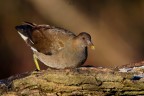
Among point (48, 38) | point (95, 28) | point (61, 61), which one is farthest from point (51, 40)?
point (95, 28)

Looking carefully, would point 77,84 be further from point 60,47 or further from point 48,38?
point 48,38

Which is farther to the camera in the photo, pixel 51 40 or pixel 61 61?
pixel 51 40

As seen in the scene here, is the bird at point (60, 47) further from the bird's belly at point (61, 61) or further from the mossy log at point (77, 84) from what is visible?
the mossy log at point (77, 84)

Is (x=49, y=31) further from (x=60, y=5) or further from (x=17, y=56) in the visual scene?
(x=17, y=56)

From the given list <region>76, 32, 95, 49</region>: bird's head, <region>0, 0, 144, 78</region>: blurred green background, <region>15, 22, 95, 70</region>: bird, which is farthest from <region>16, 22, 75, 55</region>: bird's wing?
<region>0, 0, 144, 78</region>: blurred green background

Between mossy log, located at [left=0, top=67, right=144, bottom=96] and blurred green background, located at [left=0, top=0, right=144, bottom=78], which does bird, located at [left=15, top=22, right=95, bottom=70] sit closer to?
mossy log, located at [left=0, top=67, right=144, bottom=96]

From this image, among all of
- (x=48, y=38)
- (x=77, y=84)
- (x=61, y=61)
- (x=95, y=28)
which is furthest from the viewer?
(x=95, y=28)

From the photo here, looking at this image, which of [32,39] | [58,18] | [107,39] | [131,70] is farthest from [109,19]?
[131,70]
